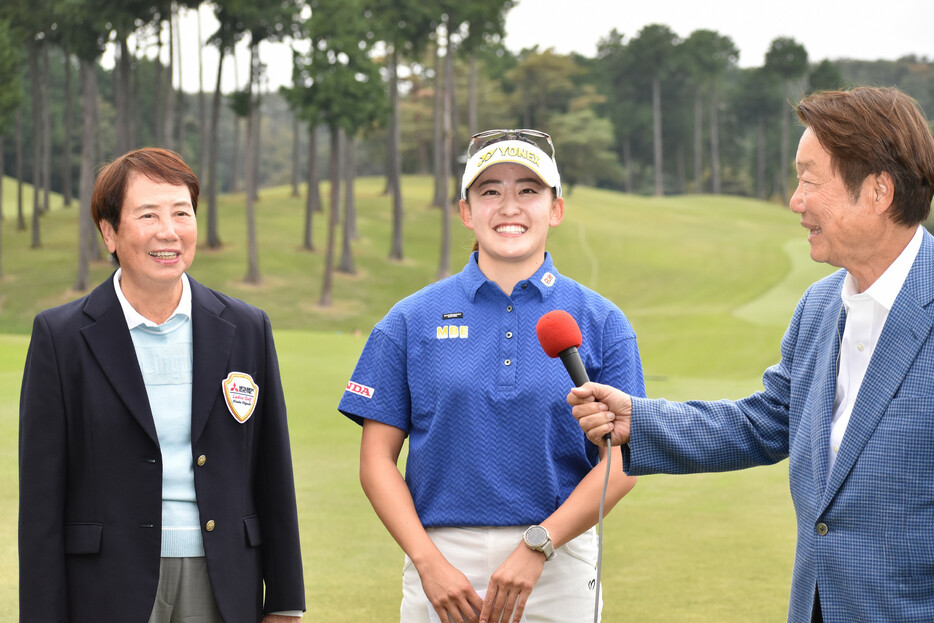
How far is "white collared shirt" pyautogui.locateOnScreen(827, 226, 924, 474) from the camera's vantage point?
2506 mm

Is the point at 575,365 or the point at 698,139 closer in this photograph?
the point at 575,365

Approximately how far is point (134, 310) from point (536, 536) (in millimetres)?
1388

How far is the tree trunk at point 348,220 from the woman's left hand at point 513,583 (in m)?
33.9

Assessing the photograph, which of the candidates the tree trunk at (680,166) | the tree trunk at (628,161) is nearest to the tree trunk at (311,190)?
the tree trunk at (628,161)

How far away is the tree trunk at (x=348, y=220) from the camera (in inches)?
1481

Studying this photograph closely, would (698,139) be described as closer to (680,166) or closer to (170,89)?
(680,166)

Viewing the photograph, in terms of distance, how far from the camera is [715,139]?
243 feet

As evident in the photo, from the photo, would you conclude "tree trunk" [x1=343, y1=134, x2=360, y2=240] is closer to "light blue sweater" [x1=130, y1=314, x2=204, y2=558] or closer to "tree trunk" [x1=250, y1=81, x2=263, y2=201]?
"tree trunk" [x1=250, y1=81, x2=263, y2=201]

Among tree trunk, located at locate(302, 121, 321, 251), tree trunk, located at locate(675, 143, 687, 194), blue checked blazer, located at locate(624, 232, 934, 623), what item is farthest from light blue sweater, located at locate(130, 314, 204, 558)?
tree trunk, located at locate(675, 143, 687, 194)

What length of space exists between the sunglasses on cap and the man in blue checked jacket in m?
0.86

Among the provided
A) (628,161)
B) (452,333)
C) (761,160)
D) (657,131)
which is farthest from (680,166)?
(452,333)

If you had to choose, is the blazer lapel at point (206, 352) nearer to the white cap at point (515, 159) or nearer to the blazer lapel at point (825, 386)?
the white cap at point (515, 159)

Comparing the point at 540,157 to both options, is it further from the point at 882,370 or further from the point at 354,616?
the point at 354,616

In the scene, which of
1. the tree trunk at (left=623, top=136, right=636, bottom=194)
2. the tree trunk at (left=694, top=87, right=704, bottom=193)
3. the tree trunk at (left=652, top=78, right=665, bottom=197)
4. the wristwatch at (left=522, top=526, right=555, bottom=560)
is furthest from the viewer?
the tree trunk at (left=623, top=136, right=636, bottom=194)
